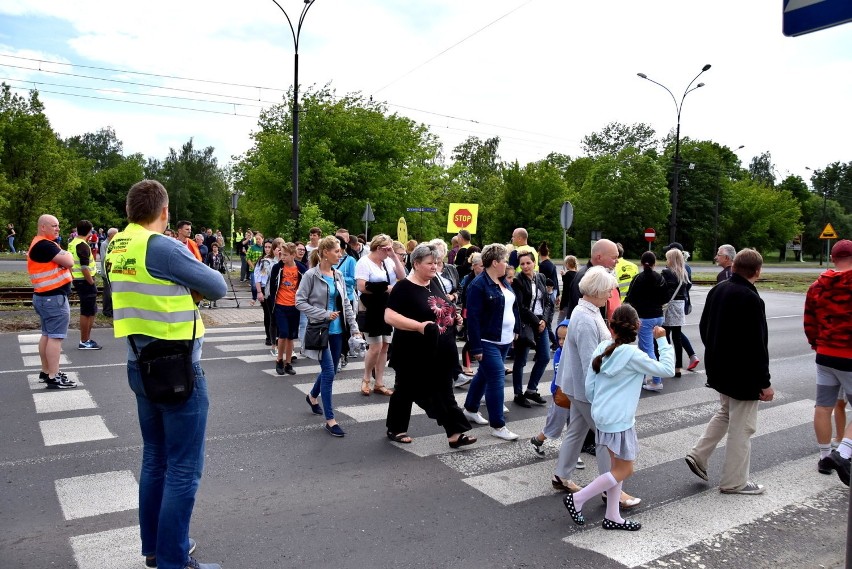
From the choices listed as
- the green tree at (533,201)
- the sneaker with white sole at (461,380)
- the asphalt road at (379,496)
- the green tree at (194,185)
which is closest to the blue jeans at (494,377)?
the asphalt road at (379,496)

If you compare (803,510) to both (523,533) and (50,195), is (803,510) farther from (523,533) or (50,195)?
(50,195)

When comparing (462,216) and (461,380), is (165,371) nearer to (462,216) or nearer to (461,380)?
(461,380)

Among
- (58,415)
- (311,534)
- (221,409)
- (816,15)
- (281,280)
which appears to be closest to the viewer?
(816,15)

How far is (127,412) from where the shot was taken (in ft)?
22.0

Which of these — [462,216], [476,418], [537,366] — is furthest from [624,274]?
[462,216]

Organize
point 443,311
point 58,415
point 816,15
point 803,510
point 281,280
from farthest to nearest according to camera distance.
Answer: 1. point 281,280
2. point 58,415
3. point 443,311
4. point 803,510
5. point 816,15

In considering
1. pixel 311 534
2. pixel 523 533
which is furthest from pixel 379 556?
pixel 523 533

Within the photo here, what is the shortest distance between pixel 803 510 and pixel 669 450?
4.40 feet

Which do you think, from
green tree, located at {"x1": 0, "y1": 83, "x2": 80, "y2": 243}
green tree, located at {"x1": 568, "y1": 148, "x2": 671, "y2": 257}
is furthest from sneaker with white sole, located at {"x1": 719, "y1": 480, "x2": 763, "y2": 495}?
green tree, located at {"x1": 568, "y1": 148, "x2": 671, "y2": 257}

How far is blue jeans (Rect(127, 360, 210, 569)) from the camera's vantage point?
3213 millimetres

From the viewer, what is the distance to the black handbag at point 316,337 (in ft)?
20.4

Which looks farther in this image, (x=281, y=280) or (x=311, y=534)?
(x=281, y=280)

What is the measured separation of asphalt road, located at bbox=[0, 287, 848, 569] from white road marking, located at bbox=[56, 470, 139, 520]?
17mm

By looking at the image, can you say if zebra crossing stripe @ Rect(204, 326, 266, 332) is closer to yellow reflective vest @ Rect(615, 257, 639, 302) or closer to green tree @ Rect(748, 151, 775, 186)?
yellow reflective vest @ Rect(615, 257, 639, 302)
